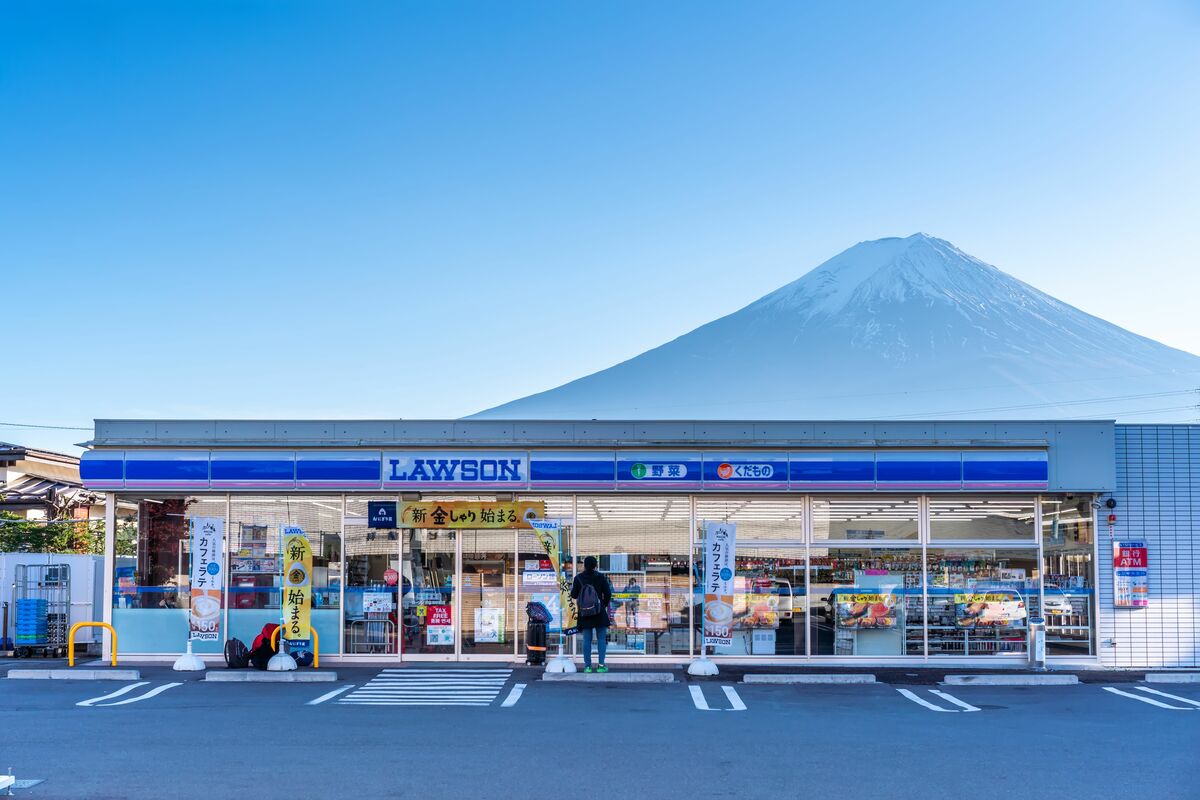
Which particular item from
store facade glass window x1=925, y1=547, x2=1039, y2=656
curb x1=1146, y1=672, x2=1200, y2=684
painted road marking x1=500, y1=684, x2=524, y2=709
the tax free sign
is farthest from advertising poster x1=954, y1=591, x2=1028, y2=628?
painted road marking x1=500, y1=684, x2=524, y2=709

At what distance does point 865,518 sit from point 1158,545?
407 centimetres

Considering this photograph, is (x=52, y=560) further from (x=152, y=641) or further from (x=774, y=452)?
(x=774, y=452)

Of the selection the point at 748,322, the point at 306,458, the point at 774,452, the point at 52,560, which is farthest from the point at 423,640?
the point at 748,322

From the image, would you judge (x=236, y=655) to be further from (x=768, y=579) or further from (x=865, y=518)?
(x=865, y=518)

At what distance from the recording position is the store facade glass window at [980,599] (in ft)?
53.8

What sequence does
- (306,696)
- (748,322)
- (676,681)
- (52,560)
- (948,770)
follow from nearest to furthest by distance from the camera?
1. (948,770)
2. (306,696)
3. (676,681)
4. (52,560)
5. (748,322)

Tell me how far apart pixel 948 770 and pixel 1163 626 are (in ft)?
30.6

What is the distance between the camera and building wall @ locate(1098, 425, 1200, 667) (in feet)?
53.0

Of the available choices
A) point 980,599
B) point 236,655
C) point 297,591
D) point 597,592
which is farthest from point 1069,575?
point 236,655

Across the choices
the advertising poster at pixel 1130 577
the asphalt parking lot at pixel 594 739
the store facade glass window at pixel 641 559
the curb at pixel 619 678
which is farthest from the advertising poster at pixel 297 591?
the advertising poster at pixel 1130 577

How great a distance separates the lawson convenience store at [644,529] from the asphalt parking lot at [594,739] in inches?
92.1

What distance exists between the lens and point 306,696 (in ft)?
41.6

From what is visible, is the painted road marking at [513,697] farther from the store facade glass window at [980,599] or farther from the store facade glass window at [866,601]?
the store facade glass window at [980,599]

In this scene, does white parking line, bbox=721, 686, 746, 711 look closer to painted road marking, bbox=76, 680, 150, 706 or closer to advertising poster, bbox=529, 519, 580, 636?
advertising poster, bbox=529, 519, 580, 636
